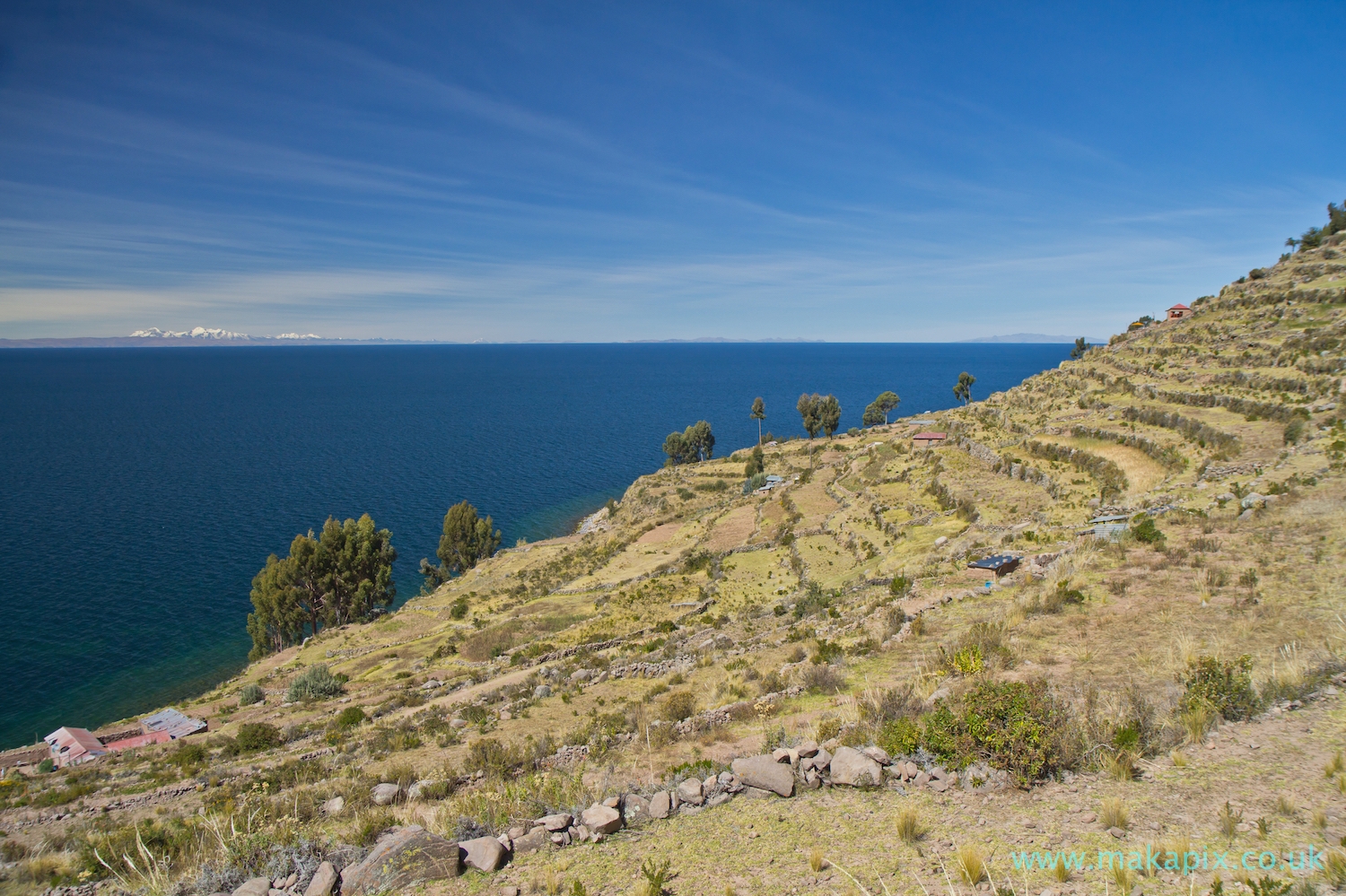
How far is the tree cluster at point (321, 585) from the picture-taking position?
4931 centimetres

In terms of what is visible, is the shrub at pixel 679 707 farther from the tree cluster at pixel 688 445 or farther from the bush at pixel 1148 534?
the tree cluster at pixel 688 445

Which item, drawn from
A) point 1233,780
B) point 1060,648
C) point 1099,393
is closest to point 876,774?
point 1233,780

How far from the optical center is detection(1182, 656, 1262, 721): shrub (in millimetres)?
10203

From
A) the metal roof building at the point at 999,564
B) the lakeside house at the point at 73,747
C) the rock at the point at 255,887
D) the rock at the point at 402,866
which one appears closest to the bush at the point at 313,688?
the lakeside house at the point at 73,747

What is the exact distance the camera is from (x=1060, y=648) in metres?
14.5

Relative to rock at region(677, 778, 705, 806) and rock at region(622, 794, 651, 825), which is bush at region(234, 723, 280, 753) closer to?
rock at region(622, 794, 651, 825)

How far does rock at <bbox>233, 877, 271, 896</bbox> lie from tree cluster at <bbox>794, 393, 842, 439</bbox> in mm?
93459

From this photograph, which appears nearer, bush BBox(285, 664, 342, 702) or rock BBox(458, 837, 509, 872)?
Result: rock BBox(458, 837, 509, 872)

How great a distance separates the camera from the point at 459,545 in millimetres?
65125

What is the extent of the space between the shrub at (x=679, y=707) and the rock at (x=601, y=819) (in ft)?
22.2

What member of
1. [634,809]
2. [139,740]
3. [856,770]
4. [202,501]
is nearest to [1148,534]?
[856,770]

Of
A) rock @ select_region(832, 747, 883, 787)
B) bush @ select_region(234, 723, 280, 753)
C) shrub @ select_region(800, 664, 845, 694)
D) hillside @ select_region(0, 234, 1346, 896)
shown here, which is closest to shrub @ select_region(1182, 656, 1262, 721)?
hillside @ select_region(0, 234, 1346, 896)

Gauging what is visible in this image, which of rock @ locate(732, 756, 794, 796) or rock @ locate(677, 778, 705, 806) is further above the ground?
rock @ locate(732, 756, 794, 796)

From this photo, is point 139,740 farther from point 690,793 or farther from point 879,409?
point 879,409
